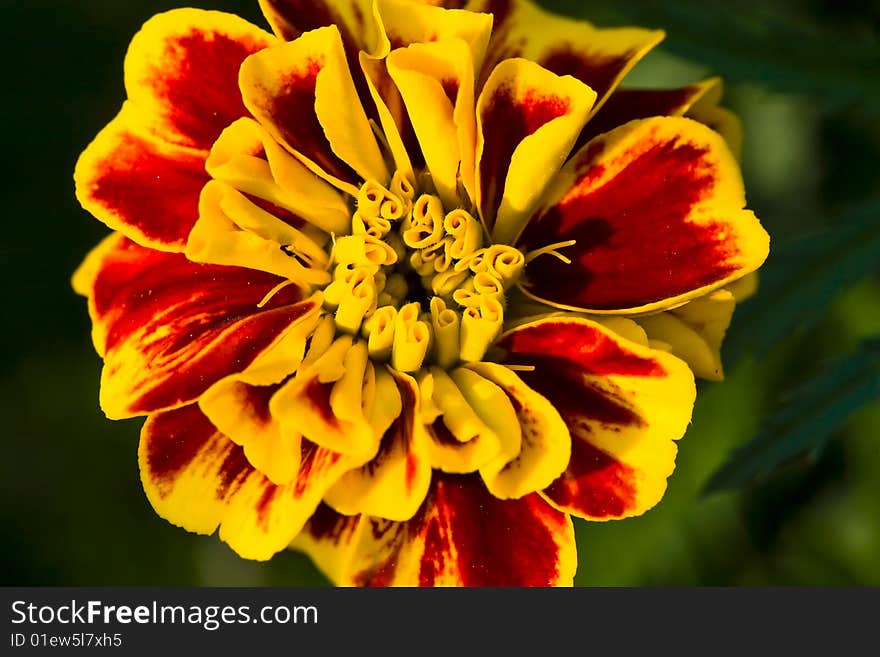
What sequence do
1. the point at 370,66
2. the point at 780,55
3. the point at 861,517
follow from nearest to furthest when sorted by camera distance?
the point at 370,66 < the point at 780,55 < the point at 861,517

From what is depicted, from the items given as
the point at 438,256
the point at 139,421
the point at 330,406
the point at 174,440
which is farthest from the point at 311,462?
the point at 139,421

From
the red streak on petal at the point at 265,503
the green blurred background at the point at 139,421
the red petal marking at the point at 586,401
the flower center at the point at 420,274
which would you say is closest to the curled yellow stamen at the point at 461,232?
the flower center at the point at 420,274

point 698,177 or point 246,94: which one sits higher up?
point 246,94

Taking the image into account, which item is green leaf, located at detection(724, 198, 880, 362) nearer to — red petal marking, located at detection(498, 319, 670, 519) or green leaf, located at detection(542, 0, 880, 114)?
green leaf, located at detection(542, 0, 880, 114)

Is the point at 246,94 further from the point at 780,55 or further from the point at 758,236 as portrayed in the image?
the point at 780,55

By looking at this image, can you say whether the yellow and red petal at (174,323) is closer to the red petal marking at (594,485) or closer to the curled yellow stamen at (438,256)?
the curled yellow stamen at (438,256)

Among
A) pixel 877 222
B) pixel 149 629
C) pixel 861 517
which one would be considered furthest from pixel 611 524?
pixel 149 629
